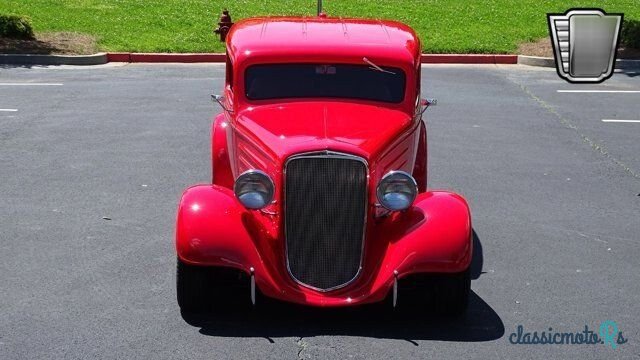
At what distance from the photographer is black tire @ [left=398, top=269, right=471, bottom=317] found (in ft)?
24.1

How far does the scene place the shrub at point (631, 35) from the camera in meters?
20.8

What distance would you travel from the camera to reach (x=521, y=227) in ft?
32.6

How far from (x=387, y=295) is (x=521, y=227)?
9.05 feet

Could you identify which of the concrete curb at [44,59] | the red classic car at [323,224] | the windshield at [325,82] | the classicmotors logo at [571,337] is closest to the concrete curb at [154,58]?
the concrete curb at [44,59]

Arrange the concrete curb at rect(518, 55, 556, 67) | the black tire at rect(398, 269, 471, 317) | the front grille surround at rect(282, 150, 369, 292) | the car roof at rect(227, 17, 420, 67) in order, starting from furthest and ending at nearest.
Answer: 1. the concrete curb at rect(518, 55, 556, 67)
2. the car roof at rect(227, 17, 420, 67)
3. the black tire at rect(398, 269, 471, 317)
4. the front grille surround at rect(282, 150, 369, 292)

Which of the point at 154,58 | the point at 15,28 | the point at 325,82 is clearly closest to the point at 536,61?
the point at 154,58

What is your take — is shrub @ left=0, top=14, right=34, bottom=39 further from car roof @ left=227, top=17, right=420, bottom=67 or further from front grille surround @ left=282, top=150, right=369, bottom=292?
front grille surround @ left=282, top=150, right=369, bottom=292

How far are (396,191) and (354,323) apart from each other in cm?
102

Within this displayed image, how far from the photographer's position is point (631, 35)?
2088 centimetres

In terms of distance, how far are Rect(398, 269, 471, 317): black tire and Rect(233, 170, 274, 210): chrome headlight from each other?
1.17m

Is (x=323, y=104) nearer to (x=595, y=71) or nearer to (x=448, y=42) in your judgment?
(x=595, y=71)

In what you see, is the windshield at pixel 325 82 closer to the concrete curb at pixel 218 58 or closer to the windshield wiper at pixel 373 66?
the windshield wiper at pixel 373 66

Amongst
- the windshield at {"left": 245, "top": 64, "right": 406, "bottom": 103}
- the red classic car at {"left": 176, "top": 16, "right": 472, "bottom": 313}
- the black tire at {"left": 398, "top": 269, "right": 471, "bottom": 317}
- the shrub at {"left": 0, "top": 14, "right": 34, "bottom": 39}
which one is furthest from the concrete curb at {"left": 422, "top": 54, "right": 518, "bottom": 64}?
the black tire at {"left": 398, "top": 269, "right": 471, "bottom": 317}

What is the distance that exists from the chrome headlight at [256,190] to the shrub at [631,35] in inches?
608
